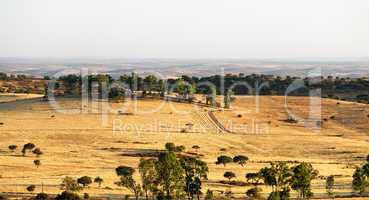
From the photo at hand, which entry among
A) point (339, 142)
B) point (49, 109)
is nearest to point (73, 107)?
point (49, 109)

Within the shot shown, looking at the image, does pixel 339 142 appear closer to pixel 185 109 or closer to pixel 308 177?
pixel 185 109

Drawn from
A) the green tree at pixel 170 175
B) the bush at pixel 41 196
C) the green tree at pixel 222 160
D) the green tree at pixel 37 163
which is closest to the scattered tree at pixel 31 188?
the bush at pixel 41 196

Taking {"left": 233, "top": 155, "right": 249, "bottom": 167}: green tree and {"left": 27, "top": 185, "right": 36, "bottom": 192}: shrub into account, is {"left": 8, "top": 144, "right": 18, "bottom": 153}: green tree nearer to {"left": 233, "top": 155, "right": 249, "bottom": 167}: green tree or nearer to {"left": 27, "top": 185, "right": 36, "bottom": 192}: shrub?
{"left": 27, "top": 185, "right": 36, "bottom": 192}: shrub

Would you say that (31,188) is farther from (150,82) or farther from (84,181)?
(150,82)

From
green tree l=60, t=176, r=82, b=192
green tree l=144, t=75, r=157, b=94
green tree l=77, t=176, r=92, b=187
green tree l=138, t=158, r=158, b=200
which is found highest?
green tree l=144, t=75, r=157, b=94

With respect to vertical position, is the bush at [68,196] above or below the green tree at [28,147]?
above

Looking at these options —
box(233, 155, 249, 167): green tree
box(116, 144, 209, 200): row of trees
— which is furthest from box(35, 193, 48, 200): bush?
box(233, 155, 249, 167): green tree

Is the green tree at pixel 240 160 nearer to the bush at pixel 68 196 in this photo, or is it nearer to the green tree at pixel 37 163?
the green tree at pixel 37 163
